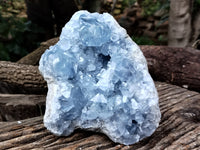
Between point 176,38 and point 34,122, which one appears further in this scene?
point 176,38

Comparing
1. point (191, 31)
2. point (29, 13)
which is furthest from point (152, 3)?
point (29, 13)

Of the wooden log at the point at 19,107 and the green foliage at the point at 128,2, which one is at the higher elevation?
the green foliage at the point at 128,2

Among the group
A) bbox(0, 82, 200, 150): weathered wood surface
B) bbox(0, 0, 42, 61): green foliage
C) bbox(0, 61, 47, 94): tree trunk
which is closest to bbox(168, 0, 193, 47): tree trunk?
bbox(0, 0, 42, 61): green foliage

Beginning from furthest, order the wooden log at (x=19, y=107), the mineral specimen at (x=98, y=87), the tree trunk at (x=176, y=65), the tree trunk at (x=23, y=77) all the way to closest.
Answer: the tree trunk at (x=176, y=65) → the tree trunk at (x=23, y=77) → the wooden log at (x=19, y=107) → the mineral specimen at (x=98, y=87)

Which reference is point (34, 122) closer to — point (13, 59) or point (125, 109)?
point (125, 109)

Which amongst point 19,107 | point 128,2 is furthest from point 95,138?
point 128,2

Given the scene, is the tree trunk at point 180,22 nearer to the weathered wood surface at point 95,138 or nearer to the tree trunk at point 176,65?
the tree trunk at point 176,65

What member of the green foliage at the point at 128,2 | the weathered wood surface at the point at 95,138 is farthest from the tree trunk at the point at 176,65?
the green foliage at the point at 128,2
